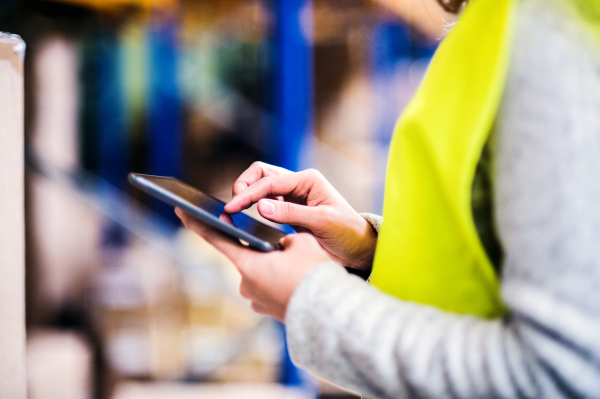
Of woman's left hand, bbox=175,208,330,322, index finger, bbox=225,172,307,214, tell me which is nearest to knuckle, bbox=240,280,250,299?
woman's left hand, bbox=175,208,330,322

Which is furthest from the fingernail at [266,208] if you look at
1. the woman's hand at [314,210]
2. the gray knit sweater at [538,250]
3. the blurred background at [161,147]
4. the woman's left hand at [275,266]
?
the blurred background at [161,147]

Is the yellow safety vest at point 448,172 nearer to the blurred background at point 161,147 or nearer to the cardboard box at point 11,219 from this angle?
the cardboard box at point 11,219

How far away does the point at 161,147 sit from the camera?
192 cm

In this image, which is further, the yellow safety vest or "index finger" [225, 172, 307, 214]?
"index finger" [225, 172, 307, 214]

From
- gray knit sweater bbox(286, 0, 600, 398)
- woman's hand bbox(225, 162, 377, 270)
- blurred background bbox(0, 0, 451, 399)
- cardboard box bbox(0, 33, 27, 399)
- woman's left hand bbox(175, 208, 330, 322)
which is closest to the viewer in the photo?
gray knit sweater bbox(286, 0, 600, 398)

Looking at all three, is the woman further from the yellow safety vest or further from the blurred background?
the blurred background

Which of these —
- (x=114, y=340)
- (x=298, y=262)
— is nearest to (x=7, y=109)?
(x=298, y=262)

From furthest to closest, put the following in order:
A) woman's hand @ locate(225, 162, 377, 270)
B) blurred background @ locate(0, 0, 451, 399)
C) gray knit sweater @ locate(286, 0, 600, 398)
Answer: blurred background @ locate(0, 0, 451, 399)
woman's hand @ locate(225, 162, 377, 270)
gray knit sweater @ locate(286, 0, 600, 398)

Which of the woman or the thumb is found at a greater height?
the woman

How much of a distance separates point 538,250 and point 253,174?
0.45 meters

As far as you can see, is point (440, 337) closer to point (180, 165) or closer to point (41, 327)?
point (180, 165)

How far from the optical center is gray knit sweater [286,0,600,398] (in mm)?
238

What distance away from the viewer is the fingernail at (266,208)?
21.1 inches

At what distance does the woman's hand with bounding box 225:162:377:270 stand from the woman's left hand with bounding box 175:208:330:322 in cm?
15
